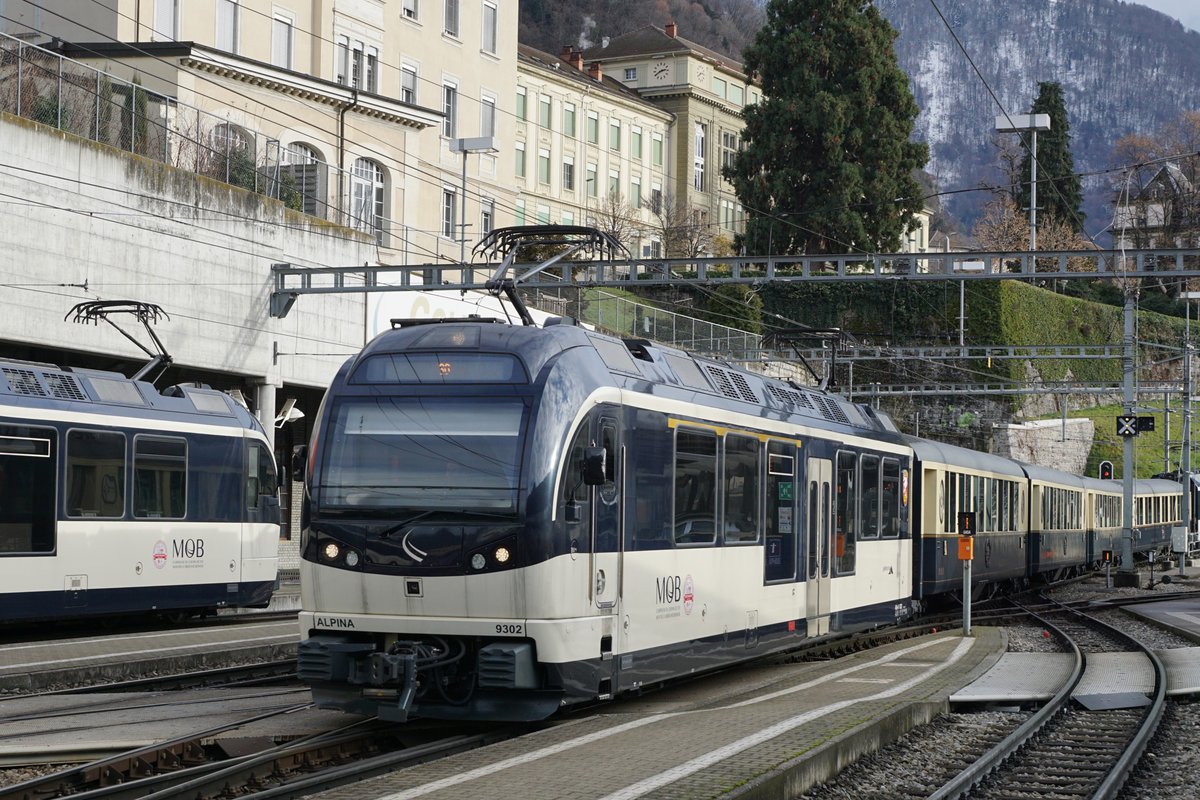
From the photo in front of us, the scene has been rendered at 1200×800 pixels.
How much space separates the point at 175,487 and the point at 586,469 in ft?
34.3

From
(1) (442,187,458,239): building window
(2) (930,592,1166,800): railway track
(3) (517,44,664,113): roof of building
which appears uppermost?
(3) (517,44,664,113): roof of building

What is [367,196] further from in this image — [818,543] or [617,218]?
[617,218]

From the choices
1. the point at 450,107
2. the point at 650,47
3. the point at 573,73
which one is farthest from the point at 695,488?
the point at 650,47

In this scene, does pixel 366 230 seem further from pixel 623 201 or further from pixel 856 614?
pixel 623 201

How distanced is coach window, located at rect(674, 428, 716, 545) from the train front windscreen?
238cm

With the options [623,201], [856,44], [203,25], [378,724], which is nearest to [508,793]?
[378,724]

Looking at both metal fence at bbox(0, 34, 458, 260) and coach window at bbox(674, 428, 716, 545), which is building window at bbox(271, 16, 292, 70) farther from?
coach window at bbox(674, 428, 716, 545)

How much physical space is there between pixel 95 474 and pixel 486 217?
39.4 m

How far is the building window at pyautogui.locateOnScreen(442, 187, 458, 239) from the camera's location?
175 feet

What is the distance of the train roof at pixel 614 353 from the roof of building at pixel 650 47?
75090 millimetres

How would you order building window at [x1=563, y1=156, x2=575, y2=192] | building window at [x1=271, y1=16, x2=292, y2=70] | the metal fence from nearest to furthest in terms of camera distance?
the metal fence → building window at [x1=271, y1=16, x2=292, y2=70] → building window at [x1=563, y1=156, x2=575, y2=192]

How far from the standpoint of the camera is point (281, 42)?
4659cm

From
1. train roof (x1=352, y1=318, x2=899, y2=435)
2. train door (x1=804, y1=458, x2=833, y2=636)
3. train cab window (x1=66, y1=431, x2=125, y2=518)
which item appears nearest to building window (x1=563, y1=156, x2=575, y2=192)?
train cab window (x1=66, y1=431, x2=125, y2=518)

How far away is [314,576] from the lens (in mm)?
11961
